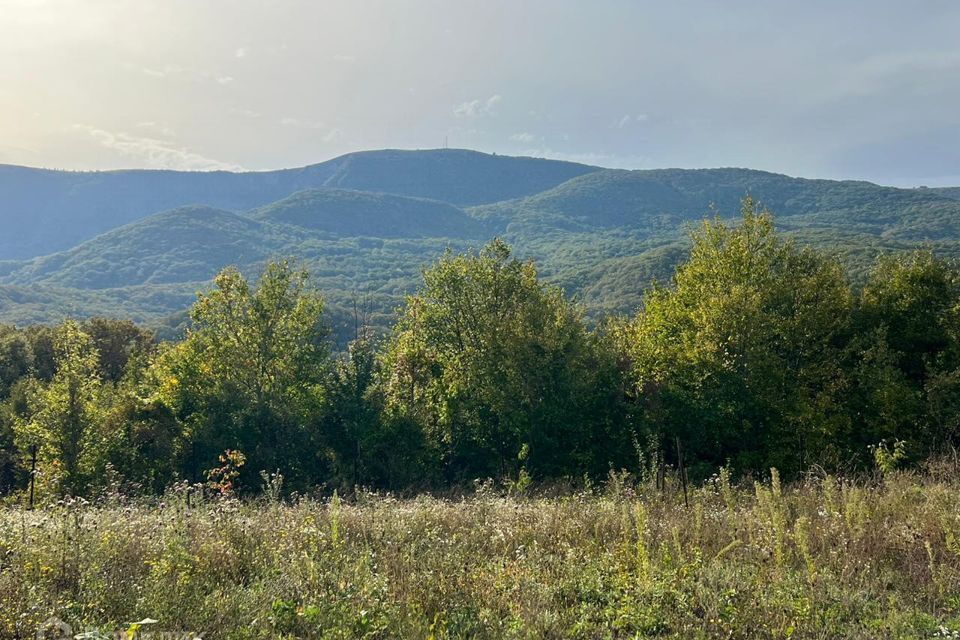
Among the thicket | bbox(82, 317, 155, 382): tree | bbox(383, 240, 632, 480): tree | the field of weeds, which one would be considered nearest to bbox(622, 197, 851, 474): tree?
the thicket

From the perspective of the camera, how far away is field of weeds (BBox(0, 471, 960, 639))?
498 cm

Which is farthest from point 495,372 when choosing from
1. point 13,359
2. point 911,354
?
point 13,359

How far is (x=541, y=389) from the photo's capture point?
21422 mm

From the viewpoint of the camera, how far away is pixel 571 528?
7.44 meters

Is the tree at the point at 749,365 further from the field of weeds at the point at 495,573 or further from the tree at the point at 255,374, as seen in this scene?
the tree at the point at 255,374

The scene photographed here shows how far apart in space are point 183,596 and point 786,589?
18.5ft

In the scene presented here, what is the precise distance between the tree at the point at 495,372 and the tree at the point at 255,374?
3649mm

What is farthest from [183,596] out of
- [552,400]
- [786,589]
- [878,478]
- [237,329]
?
[237,329]

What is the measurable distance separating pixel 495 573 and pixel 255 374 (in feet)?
71.7

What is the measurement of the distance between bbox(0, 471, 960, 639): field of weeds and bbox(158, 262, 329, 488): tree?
1470cm

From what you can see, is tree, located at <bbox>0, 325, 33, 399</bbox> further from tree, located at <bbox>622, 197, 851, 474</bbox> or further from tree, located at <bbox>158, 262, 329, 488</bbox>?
tree, located at <bbox>622, 197, 851, 474</bbox>

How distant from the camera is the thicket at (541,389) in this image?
64.4ft

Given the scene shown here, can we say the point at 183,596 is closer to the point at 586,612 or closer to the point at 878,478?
the point at 586,612

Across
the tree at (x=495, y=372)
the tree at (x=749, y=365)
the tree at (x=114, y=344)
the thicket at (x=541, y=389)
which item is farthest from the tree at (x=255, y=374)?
the tree at (x=114, y=344)
